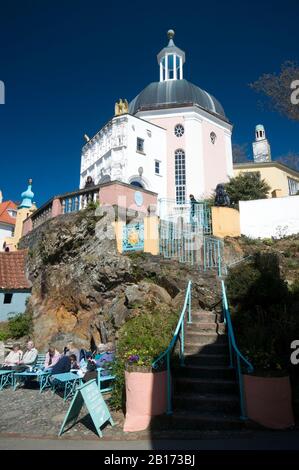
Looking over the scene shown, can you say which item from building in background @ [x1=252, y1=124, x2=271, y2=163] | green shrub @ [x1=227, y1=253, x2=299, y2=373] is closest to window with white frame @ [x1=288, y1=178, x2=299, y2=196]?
building in background @ [x1=252, y1=124, x2=271, y2=163]

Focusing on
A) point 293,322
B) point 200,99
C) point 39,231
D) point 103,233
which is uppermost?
point 200,99

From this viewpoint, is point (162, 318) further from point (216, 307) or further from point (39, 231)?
point (39, 231)

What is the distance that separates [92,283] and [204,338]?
489cm

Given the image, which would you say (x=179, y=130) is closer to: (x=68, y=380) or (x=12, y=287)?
(x=12, y=287)

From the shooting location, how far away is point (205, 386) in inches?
251

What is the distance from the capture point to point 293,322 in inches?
260

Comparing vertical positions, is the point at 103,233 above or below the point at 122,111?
below

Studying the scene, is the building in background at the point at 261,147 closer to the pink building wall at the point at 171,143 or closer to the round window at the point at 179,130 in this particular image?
the round window at the point at 179,130

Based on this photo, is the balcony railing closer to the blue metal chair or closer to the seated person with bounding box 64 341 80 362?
the seated person with bounding box 64 341 80 362

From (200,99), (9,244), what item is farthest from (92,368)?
(200,99)

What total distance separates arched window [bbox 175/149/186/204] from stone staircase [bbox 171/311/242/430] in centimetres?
1875

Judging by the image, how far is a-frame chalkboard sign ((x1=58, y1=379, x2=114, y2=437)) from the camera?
5516 millimetres

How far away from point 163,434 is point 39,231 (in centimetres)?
1255

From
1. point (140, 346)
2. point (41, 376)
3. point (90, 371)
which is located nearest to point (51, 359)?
point (41, 376)
